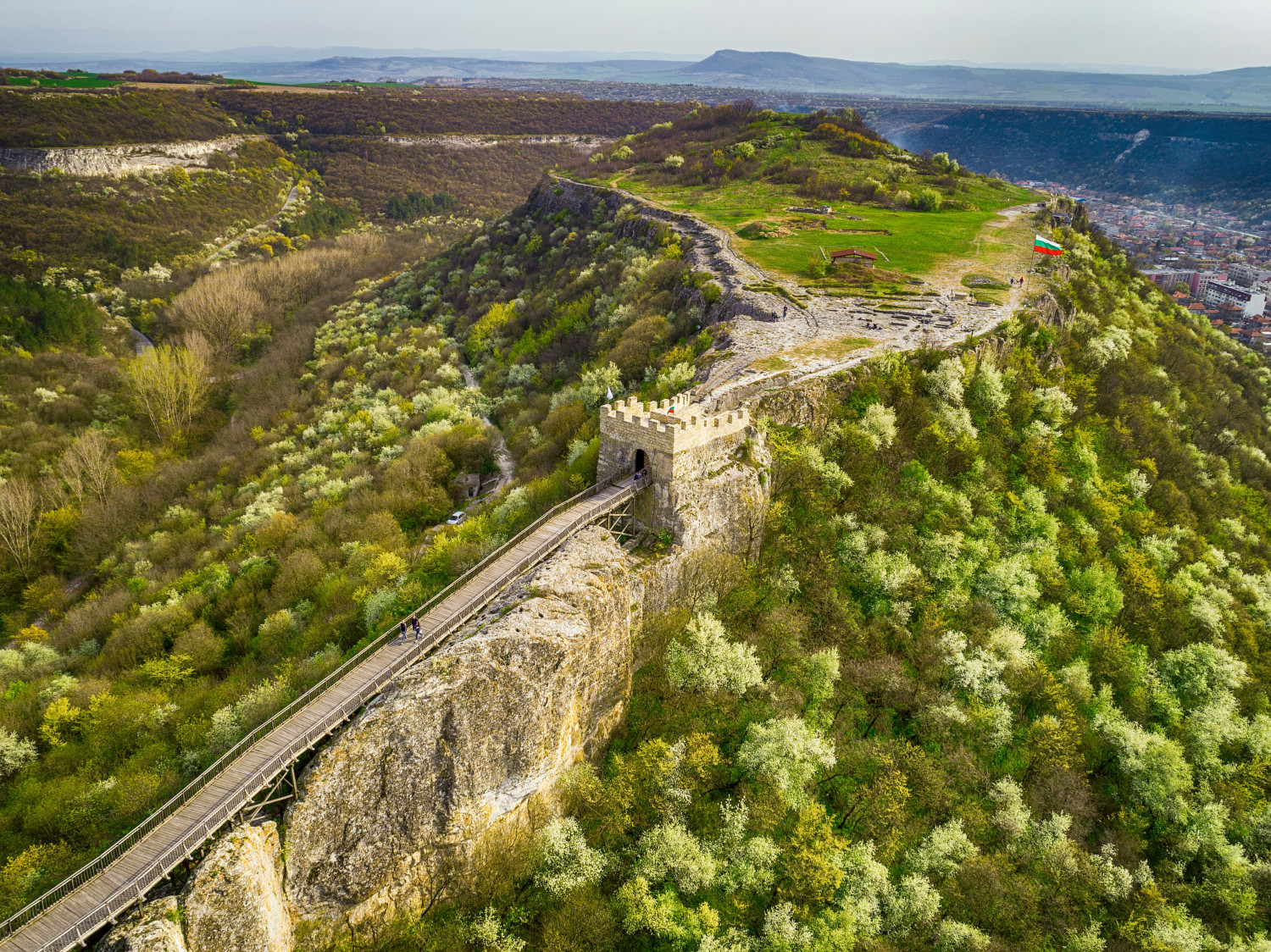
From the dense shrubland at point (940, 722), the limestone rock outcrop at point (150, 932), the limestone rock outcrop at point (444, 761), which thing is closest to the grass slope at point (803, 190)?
the dense shrubland at point (940, 722)

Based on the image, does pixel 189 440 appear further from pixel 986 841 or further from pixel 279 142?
pixel 279 142

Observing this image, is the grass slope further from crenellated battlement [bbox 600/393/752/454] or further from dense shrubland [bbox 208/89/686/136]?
dense shrubland [bbox 208/89/686/136]

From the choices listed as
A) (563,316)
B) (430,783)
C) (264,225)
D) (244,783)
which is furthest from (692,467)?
(264,225)

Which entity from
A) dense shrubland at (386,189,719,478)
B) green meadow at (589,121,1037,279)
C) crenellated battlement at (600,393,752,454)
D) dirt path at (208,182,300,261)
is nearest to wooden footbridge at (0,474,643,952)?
crenellated battlement at (600,393,752,454)

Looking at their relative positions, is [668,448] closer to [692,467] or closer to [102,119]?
[692,467]

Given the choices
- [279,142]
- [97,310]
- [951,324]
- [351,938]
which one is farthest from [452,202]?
[351,938]

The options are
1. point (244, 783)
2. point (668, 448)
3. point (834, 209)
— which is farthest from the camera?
point (834, 209)
